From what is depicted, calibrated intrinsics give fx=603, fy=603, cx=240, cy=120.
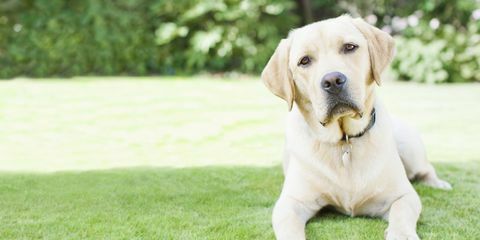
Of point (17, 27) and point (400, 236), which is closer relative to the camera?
point (400, 236)

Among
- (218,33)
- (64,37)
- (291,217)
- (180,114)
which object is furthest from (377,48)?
(64,37)

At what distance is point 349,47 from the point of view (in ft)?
10.5

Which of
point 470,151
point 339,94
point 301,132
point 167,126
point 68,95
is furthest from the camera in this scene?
point 68,95

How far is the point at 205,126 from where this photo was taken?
7.10 m

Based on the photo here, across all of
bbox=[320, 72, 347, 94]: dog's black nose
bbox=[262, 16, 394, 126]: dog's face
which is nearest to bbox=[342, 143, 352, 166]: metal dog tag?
bbox=[262, 16, 394, 126]: dog's face

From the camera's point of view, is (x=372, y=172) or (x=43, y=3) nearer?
(x=372, y=172)

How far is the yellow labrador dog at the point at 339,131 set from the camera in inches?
123

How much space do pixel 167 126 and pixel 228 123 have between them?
2.41ft

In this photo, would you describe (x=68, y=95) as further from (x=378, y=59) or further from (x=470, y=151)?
(x=378, y=59)

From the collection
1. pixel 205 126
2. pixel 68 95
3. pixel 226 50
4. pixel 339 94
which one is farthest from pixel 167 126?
pixel 226 50

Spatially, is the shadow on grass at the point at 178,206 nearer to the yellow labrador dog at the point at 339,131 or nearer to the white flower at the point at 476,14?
the yellow labrador dog at the point at 339,131

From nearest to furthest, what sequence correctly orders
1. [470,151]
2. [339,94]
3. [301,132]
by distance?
[339,94], [301,132], [470,151]

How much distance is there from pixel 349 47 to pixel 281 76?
1.36 feet

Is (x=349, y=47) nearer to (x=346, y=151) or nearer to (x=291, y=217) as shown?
(x=346, y=151)
